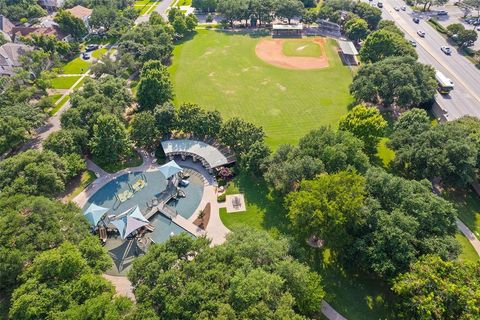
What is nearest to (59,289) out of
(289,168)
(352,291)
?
(289,168)

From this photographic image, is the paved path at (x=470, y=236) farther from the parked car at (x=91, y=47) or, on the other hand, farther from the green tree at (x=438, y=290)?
the parked car at (x=91, y=47)

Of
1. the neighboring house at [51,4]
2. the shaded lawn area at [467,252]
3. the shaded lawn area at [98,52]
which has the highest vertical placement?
the shaded lawn area at [467,252]

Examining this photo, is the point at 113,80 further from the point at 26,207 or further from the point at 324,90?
the point at 324,90

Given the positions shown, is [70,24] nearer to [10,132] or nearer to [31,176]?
[10,132]

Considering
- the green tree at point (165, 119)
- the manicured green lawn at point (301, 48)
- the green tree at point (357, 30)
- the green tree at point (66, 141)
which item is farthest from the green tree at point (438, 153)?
the green tree at point (66, 141)

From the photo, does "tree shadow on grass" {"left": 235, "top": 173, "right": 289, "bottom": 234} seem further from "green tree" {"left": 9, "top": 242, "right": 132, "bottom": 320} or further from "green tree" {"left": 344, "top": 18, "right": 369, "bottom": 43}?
"green tree" {"left": 344, "top": 18, "right": 369, "bottom": 43}

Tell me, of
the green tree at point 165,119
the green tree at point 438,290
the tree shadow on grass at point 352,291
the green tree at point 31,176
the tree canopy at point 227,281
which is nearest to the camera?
the green tree at point 438,290
